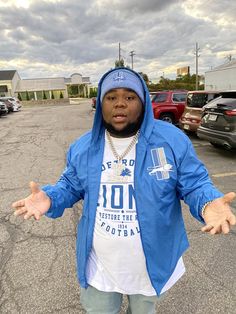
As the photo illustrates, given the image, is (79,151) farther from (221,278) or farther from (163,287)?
(221,278)

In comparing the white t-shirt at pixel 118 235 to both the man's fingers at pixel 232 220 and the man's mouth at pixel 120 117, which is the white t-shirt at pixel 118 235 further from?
the man's fingers at pixel 232 220

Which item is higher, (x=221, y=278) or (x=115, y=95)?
(x=115, y=95)

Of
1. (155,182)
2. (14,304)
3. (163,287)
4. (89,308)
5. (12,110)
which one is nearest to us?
(155,182)

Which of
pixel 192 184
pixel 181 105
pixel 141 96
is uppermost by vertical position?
pixel 141 96

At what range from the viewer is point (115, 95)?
5.04 feet

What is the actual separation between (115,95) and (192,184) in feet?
1.96

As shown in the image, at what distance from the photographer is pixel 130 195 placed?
1.53 m

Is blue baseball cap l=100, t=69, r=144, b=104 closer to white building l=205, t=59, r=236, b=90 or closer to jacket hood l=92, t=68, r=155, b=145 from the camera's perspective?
jacket hood l=92, t=68, r=155, b=145

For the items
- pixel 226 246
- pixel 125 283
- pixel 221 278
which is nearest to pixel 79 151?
pixel 125 283

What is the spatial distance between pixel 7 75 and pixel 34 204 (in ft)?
222

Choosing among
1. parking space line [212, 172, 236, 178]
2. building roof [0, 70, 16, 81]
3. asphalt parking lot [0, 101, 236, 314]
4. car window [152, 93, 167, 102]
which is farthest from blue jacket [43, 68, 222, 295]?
building roof [0, 70, 16, 81]

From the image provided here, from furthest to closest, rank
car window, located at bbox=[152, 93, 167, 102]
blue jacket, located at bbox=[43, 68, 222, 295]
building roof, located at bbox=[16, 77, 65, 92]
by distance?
building roof, located at bbox=[16, 77, 65, 92], car window, located at bbox=[152, 93, 167, 102], blue jacket, located at bbox=[43, 68, 222, 295]

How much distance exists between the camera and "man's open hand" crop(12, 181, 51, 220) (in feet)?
5.12

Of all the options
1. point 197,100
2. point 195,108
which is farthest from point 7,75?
point 195,108
